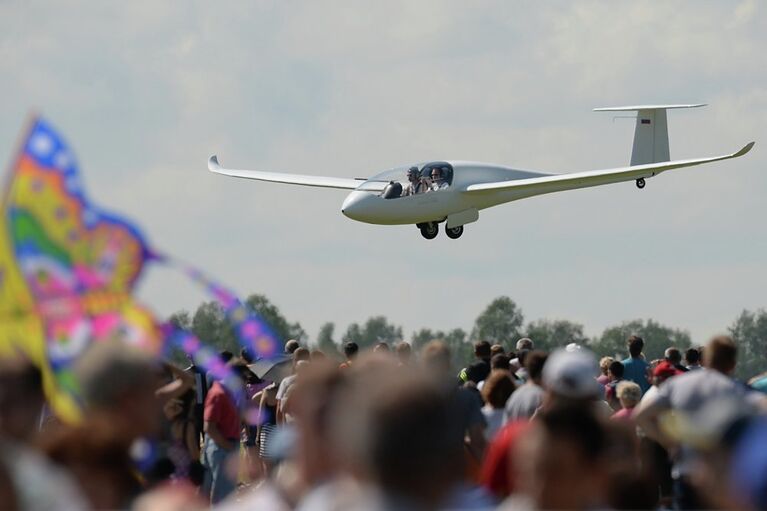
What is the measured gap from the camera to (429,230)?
39438 millimetres

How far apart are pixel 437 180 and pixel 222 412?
25662 mm

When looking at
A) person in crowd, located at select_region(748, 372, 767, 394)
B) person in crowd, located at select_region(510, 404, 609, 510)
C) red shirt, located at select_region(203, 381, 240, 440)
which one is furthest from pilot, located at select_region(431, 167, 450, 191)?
person in crowd, located at select_region(510, 404, 609, 510)

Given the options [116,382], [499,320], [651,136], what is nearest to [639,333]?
[499,320]

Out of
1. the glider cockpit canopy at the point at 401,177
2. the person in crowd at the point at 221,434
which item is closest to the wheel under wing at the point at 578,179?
the glider cockpit canopy at the point at 401,177

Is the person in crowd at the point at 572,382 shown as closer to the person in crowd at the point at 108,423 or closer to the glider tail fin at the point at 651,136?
the person in crowd at the point at 108,423

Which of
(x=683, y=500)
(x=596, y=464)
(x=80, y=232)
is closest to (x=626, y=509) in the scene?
(x=596, y=464)

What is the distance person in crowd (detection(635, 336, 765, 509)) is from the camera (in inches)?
332

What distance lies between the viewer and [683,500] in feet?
29.5

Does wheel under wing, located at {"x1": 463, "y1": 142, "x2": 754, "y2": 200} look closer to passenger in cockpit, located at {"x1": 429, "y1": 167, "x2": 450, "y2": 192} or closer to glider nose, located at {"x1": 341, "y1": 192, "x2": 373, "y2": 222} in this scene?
passenger in cockpit, located at {"x1": 429, "y1": 167, "x2": 450, "y2": 192}

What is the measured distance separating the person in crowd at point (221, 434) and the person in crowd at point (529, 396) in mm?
3162

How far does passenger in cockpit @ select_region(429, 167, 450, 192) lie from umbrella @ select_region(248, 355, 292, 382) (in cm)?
2162

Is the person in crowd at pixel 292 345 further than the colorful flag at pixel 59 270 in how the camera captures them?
Yes

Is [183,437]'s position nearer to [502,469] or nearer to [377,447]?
[502,469]

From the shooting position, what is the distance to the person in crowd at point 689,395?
332 inches
